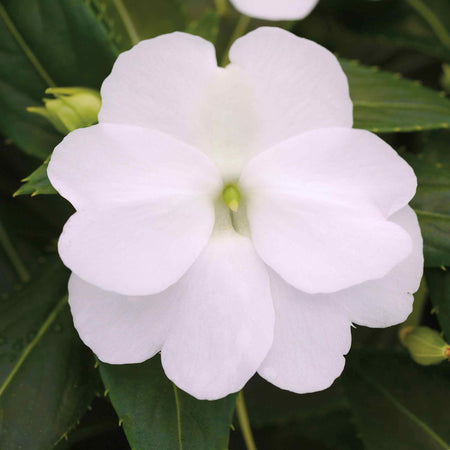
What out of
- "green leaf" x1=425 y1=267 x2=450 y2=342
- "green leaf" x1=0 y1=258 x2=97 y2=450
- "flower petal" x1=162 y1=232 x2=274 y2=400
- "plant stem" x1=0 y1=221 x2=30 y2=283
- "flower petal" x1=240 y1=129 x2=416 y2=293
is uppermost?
"flower petal" x1=240 y1=129 x2=416 y2=293

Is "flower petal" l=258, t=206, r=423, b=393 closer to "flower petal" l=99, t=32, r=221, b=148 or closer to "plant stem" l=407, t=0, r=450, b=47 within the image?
"flower petal" l=99, t=32, r=221, b=148

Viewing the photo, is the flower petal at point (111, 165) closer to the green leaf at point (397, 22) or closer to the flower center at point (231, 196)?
the flower center at point (231, 196)

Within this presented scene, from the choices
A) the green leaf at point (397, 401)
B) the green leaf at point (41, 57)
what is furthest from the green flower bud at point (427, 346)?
the green leaf at point (41, 57)

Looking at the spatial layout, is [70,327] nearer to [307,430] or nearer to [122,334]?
[122,334]

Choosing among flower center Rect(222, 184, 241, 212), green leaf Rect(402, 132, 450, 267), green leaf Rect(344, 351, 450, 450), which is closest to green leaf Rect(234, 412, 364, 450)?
green leaf Rect(344, 351, 450, 450)

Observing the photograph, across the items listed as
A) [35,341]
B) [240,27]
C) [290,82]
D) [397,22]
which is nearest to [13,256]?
[35,341]

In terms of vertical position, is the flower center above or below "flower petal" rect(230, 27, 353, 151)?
below

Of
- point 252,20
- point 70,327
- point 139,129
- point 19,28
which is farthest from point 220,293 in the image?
point 252,20
